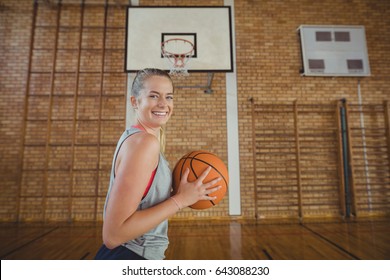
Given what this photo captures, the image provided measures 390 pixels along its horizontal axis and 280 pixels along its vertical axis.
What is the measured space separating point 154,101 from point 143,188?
339 mm

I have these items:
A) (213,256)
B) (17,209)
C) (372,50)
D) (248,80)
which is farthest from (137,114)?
(372,50)

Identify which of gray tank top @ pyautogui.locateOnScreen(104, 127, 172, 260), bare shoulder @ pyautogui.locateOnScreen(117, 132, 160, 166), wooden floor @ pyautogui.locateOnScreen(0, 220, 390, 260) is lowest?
wooden floor @ pyautogui.locateOnScreen(0, 220, 390, 260)

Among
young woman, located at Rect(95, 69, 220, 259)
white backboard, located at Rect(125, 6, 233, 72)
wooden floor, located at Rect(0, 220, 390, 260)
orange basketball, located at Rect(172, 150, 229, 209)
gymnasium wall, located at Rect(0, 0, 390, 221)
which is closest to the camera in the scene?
young woman, located at Rect(95, 69, 220, 259)

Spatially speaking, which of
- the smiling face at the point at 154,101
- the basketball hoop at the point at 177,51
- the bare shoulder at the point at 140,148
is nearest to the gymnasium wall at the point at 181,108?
the basketball hoop at the point at 177,51

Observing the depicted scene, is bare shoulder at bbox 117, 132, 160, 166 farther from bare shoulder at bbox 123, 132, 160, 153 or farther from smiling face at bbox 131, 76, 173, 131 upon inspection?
smiling face at bbox 131, 76, 173, 131

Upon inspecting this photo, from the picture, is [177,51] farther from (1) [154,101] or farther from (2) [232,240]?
(1) [154,101]

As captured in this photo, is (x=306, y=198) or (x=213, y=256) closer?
(x=213, y=256)

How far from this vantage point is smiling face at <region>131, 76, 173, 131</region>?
0.95 m

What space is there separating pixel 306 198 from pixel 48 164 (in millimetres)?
5025

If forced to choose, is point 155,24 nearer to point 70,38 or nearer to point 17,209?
point 70,38

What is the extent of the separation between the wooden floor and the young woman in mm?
2168

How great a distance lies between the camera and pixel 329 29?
209 inches

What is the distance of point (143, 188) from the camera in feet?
2.54

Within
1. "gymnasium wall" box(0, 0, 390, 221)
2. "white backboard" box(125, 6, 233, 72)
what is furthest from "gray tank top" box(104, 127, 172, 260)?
"gymnasium wall" box(0, 0, 390, 221)
